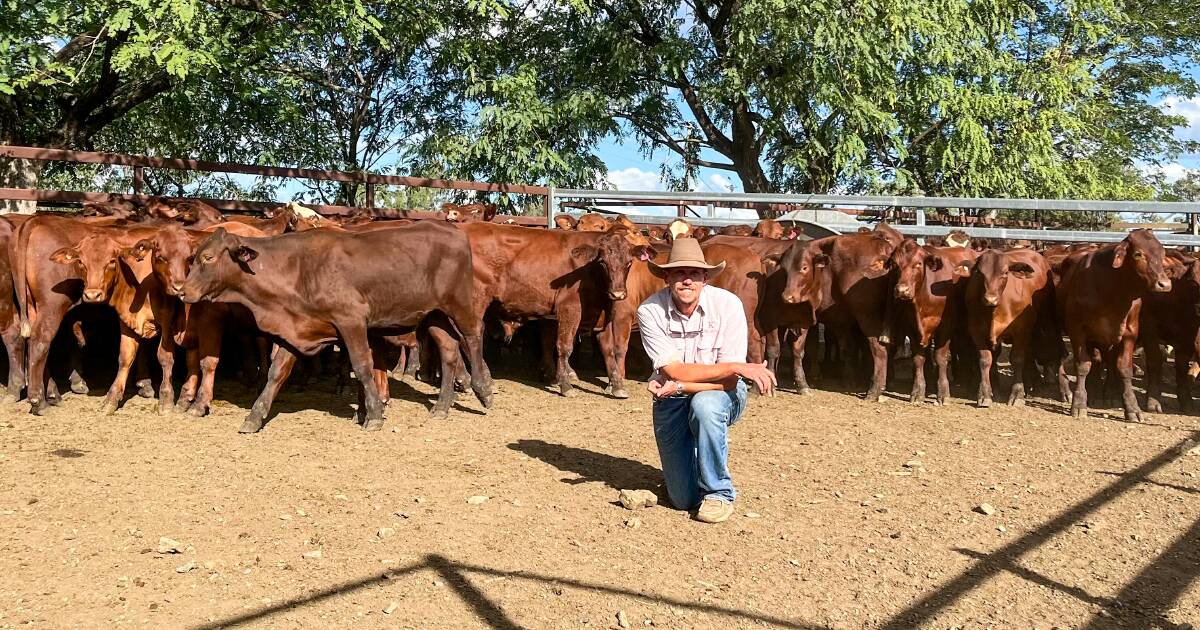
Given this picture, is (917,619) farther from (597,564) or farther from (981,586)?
(597,564)

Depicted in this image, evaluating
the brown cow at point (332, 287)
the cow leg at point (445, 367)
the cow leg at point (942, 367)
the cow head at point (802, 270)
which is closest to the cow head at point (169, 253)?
the brown cow at point (332, 287)

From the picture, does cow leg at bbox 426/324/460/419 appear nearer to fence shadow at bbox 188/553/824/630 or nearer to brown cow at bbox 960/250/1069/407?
fence shadow at bbox 188/553/824/630

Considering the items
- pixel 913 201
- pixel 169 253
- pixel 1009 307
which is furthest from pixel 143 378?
pixel 913 201

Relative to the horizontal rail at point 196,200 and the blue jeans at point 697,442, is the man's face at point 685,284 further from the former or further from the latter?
the horizontal rail at point 196,200

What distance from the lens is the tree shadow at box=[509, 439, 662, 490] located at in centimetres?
712

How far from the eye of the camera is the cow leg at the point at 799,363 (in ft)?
38.0

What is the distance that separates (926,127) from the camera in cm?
2227

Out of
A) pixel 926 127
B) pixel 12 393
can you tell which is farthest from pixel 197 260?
pixel 926 127

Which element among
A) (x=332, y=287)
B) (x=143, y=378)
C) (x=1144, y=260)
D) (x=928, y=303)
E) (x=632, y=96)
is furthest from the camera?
(x=632, y=96)

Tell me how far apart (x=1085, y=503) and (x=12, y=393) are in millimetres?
9032

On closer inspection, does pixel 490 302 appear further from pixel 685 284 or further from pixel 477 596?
pixel 477 596

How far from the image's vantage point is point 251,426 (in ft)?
27.8

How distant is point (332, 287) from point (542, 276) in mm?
2994

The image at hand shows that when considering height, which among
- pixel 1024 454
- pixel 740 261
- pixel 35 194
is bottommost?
pixel 1024 454
